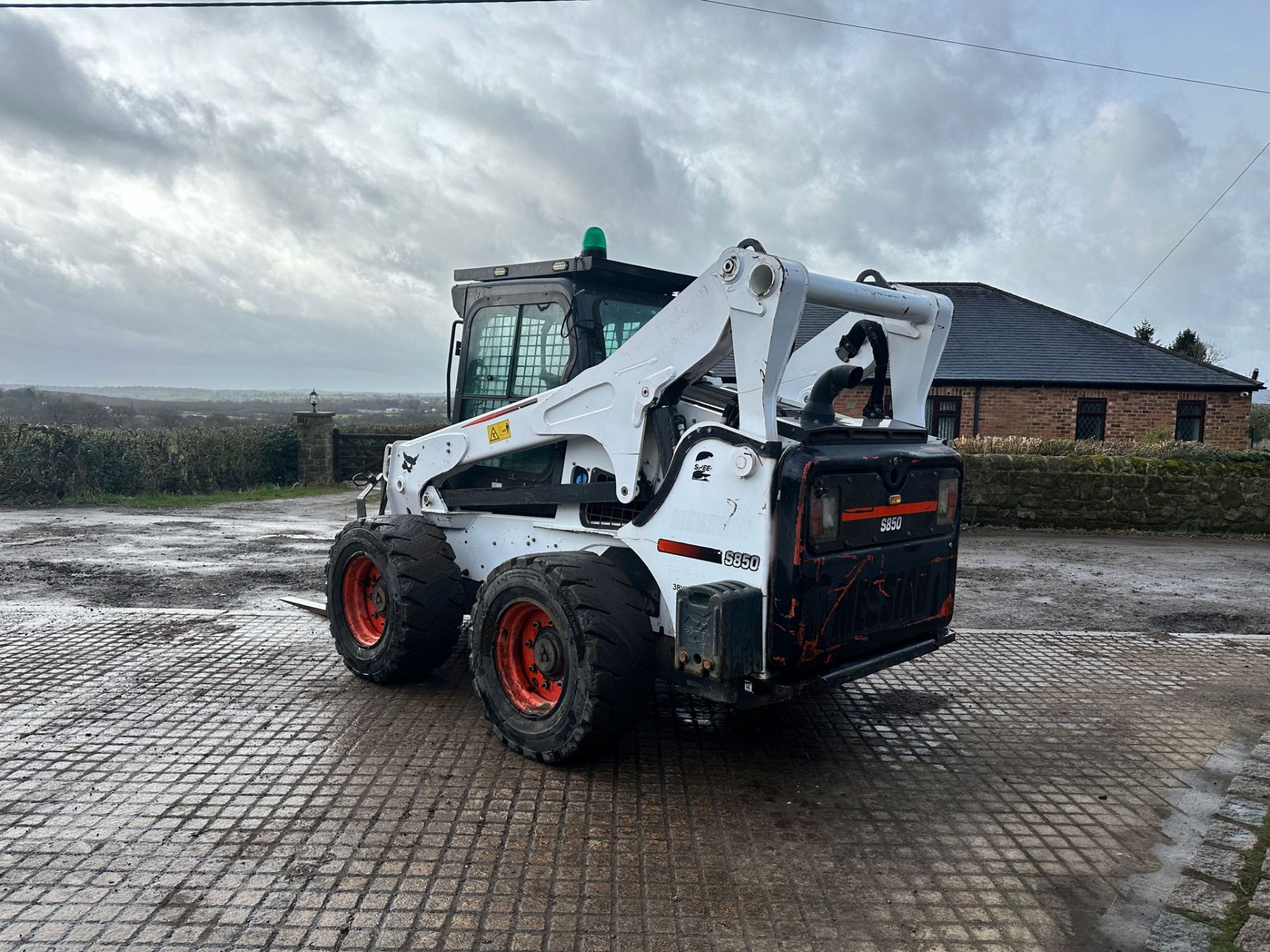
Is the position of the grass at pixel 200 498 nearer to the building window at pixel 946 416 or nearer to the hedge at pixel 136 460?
the hedge at pixel 136 460

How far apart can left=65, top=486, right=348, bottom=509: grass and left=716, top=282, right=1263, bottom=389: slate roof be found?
1000 cm

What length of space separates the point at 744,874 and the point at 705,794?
2.49 feet

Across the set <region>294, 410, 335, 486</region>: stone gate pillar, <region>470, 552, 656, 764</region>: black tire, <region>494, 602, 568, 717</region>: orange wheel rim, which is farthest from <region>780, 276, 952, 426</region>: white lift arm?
<region>294, 410, 335, 486</region>: stone gate pillar

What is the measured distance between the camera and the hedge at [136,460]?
55.6 feet

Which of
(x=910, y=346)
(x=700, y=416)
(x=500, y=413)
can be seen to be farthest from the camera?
(x=500, y=413)

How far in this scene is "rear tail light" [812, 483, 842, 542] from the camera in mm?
4203

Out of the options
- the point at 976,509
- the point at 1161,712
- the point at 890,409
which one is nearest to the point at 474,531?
the point at 890,409

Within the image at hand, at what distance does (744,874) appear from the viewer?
12.0 ft

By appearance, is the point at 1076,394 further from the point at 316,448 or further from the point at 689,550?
the point at 689,550

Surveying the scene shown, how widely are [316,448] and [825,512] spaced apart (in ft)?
62.8

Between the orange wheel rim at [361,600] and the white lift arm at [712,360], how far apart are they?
82 cm

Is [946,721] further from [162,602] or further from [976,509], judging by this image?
[976,509]

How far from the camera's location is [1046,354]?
971 inches

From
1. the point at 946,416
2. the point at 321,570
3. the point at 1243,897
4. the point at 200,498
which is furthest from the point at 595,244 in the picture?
the point at 946,416
